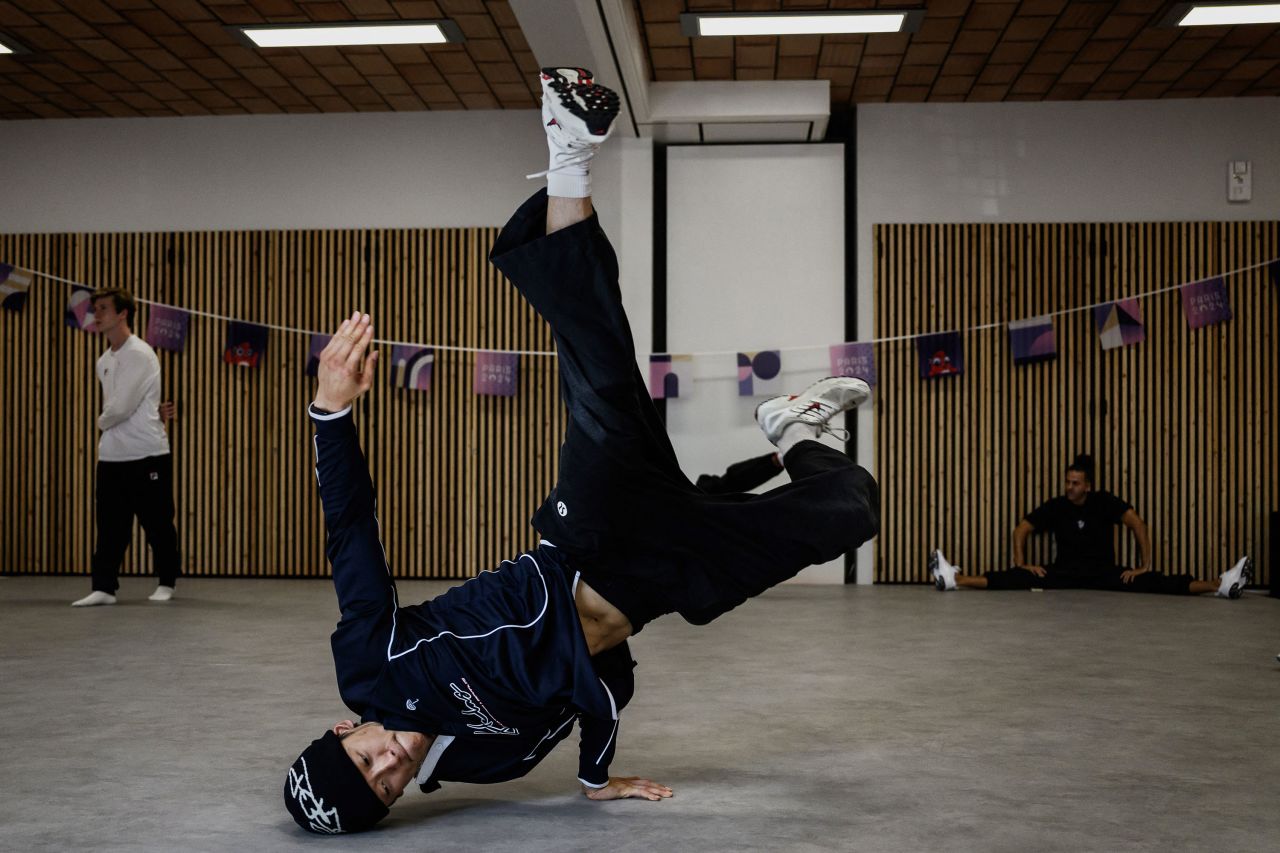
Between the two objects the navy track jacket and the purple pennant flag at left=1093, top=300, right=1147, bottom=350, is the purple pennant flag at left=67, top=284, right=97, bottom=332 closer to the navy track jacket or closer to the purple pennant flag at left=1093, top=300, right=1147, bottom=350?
the navy track jacket

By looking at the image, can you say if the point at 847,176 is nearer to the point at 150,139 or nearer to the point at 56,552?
the point at 150,139

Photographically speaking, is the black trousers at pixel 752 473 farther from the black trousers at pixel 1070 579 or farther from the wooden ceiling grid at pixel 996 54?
the black trousers at pixel 1070 579

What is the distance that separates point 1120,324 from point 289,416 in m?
5.42

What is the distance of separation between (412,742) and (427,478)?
548 cm

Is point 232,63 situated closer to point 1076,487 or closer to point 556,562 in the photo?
point 556,562

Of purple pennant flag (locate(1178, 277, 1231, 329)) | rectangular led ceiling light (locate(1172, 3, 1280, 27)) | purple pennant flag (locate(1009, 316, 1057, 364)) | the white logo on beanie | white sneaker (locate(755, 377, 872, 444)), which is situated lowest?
the white logo on beanie

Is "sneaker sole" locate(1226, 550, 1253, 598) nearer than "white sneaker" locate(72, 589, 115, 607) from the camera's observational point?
No

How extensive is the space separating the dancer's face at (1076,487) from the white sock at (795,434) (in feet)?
14.9

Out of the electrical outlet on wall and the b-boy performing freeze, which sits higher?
the electrical outlet on wall

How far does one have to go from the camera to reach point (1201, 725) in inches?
121

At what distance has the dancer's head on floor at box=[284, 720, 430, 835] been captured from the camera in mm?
2059

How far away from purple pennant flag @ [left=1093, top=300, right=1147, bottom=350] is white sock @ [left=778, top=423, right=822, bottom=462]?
5.02m

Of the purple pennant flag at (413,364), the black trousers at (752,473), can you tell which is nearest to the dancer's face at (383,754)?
the black trousers at (752,473)

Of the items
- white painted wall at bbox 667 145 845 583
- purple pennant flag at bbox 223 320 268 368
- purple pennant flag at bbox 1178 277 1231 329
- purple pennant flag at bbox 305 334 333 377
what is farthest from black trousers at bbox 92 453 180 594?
purple pennant flag at bbox 1178 277 1231 329
